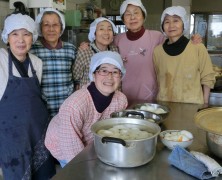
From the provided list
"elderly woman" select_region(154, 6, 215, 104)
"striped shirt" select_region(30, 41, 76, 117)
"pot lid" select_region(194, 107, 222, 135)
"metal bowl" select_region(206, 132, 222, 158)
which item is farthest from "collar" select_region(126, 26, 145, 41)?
"metal bowl" select_region(206, 132, 222, 158)

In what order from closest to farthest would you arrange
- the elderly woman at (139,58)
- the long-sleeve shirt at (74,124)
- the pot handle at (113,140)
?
the pot handle at (113,140) → the long-sleeve shirt at (74,124) → the elderly woman at (139,58)

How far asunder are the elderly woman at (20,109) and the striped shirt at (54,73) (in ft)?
0.57

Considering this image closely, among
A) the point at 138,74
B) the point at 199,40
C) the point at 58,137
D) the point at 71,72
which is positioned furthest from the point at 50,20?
the point at 199,40

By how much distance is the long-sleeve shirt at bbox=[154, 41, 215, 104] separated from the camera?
192cm

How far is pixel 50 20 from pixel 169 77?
0.99m

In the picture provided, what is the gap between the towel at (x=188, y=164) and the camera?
91 centimetres

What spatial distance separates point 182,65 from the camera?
76.3 inches

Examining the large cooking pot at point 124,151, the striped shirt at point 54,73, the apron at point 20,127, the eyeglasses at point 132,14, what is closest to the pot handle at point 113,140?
the large cooking pot at point 124,151

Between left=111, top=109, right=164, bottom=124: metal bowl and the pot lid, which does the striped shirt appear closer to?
left=111, top=109, right=164, bottom=124: metal bowl

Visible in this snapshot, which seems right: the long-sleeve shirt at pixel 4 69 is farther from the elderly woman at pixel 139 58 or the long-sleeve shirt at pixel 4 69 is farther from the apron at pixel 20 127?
the elderly woman at pixel 139 58

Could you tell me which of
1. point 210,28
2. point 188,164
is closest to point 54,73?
point 188,164

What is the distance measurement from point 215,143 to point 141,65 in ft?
4.34

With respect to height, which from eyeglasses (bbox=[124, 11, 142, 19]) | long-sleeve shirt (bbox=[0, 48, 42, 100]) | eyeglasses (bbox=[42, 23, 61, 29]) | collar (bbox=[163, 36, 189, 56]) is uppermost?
eyeglasses (bbox=[124, 11, 142, 19])

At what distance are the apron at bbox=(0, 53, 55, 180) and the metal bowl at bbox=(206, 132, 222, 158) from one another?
3.54 ft
